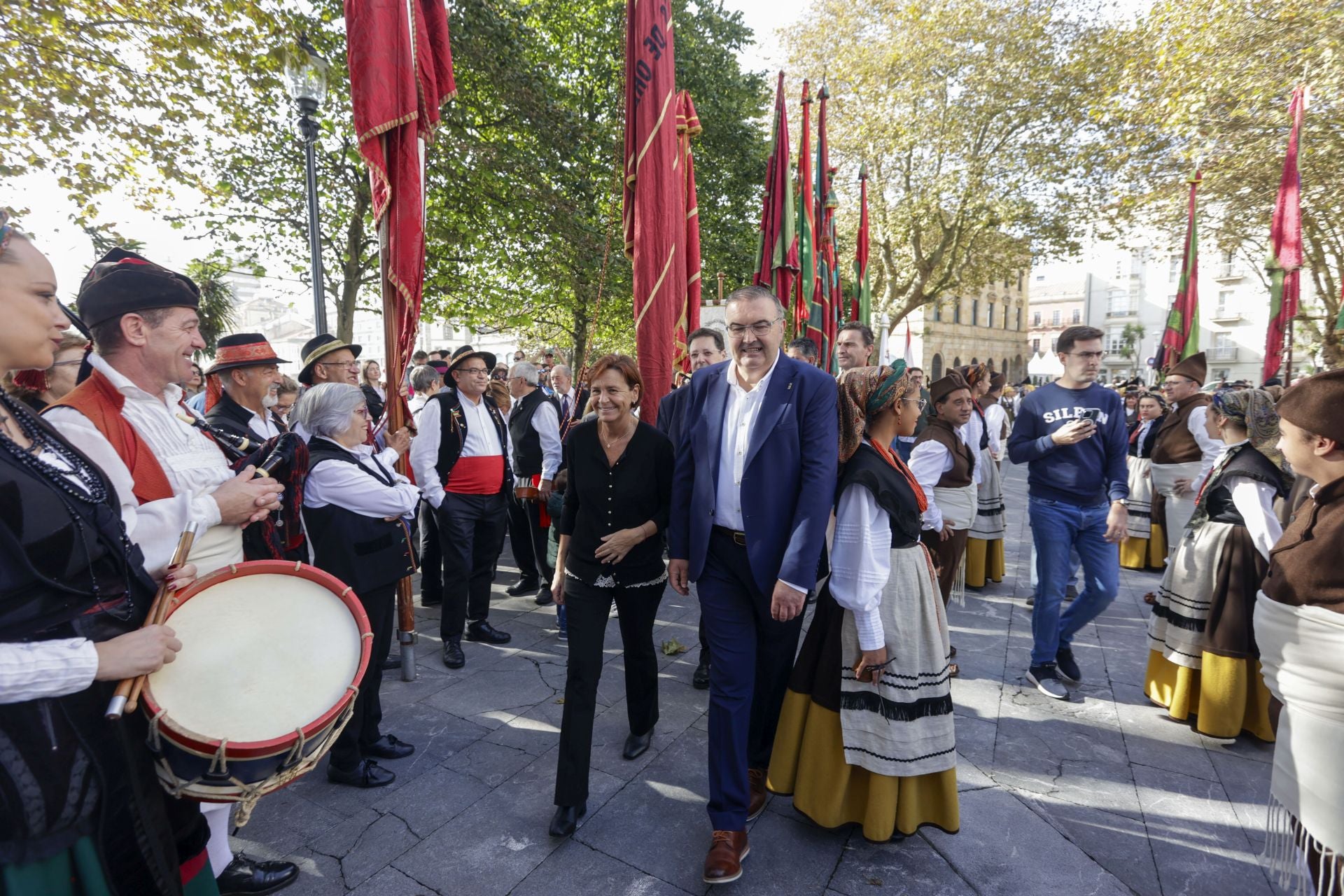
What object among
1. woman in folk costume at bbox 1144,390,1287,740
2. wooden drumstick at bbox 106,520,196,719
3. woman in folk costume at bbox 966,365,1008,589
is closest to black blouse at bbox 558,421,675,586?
wooden drumstick at bbox 106,520,196,719

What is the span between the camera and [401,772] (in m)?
3.30

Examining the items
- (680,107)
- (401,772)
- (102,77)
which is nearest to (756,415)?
(401,772)

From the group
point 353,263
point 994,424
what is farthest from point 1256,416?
point 353,263

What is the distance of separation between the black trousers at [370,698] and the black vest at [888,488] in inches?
90.9

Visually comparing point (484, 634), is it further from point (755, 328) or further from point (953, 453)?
point (953, 453)

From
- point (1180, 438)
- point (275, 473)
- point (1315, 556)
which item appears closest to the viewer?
point (1315, 556)

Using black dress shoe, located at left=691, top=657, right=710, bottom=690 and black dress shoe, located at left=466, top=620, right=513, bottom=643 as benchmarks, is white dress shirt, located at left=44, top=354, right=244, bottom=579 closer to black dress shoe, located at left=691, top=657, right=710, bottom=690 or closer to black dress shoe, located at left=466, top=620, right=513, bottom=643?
black dress shoe, located at left=691, top=657, right=710, bottom=690

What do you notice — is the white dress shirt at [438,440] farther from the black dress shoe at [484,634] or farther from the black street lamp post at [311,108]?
the black street lamp post at [311,108]

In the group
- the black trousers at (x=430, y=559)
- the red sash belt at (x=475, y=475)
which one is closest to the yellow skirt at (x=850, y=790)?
the red sash belt at (x=475, y=475)

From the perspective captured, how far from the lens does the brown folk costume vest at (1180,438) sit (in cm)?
622

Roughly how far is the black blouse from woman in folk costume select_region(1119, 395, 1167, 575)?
6.35m

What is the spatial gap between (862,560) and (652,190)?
262 cm

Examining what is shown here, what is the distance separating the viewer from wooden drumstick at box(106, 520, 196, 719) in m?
1.51

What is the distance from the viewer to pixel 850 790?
2820 millimetres
